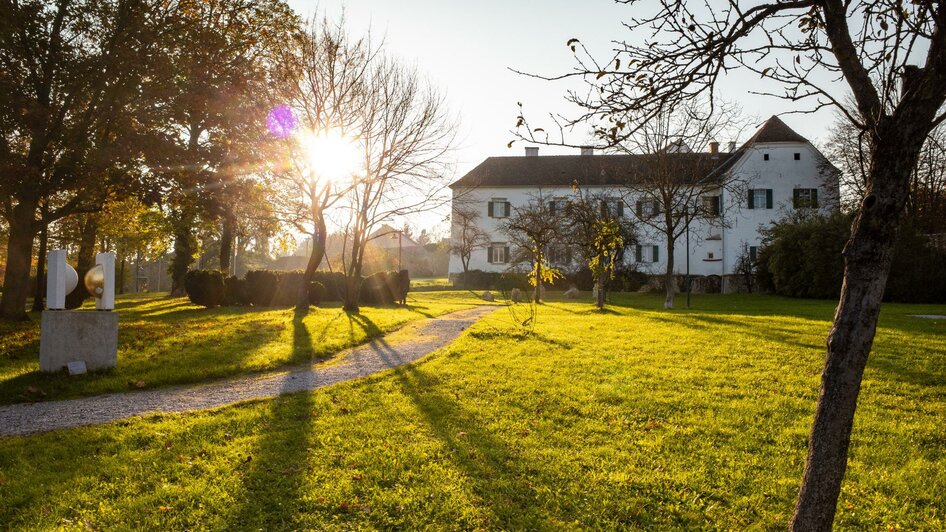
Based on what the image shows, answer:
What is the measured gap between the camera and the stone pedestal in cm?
813

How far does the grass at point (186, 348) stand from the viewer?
25.7 feet

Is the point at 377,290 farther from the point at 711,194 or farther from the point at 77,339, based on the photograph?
the point at 711,194

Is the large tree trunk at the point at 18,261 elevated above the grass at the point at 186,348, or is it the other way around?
the large tree trunk at the point at 18,261

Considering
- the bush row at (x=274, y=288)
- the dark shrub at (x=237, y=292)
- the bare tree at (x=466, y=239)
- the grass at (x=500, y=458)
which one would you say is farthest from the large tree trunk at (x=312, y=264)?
the bare tree at (x=466, y=239)

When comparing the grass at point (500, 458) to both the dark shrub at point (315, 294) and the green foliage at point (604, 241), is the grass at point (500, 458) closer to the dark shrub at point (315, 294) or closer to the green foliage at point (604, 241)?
the green foliage at point (604, 241)

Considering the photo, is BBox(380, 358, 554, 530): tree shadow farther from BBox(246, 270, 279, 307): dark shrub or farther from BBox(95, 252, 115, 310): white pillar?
BBox(246, 270, 279, 307): dark shrub

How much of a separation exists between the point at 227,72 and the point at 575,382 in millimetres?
11885

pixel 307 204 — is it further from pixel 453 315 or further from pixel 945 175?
pixel 945 175

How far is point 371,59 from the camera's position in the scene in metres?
19.9

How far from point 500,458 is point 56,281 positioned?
746 cm

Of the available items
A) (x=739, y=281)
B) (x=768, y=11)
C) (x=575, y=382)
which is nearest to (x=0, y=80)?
(x=575, y=382)

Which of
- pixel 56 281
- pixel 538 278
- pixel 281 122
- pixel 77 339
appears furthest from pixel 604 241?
pixel 538 278

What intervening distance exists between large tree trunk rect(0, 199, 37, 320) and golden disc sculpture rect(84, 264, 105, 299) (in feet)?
21.9

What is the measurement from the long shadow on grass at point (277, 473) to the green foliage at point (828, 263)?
24.0 m
